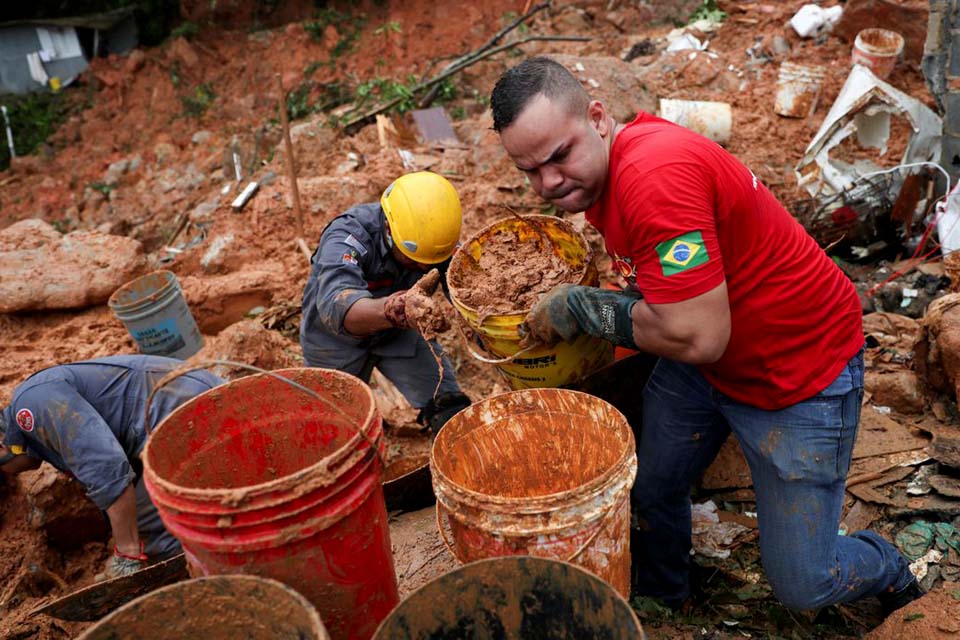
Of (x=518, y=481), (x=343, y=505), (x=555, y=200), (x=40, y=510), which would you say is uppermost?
(x=555, y=200)

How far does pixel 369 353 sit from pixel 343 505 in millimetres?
2581

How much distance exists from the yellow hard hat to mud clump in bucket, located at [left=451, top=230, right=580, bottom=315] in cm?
33

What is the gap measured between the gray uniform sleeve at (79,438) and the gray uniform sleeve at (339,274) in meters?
1.27

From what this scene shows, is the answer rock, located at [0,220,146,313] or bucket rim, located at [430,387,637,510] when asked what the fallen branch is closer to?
rock, located at [0,220,146,313]

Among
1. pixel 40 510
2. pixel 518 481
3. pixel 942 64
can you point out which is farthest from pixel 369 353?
pixel 942 64

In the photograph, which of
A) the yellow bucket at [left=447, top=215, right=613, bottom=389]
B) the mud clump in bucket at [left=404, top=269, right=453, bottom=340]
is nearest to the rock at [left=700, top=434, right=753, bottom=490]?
the yellow bucket at [left=447, top=215, right=613, bottom=389]

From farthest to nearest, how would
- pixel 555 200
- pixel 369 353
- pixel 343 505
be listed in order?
pixel 369 353, pixel 555 200, pixel 343 505

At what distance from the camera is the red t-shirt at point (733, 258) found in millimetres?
2336

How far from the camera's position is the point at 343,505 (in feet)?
6.25

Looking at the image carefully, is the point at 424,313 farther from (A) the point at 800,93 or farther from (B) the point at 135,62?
(B) the point at 135,62

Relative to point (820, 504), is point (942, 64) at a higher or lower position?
higher

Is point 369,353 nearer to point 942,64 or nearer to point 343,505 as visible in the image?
point 343,505

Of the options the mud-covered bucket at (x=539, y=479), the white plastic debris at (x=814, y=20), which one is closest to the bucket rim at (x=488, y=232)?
the mud-covered bucket at (x=539, y=479)

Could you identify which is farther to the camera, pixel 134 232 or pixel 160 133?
pixel 160 133
